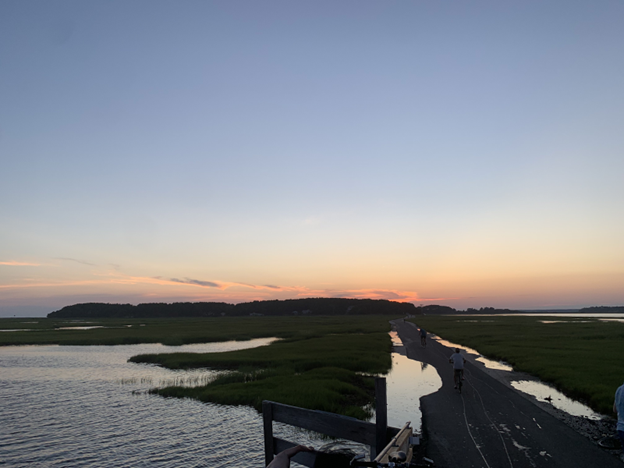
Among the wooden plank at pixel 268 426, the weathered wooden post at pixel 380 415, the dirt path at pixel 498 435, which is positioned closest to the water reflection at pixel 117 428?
the wooden plank at pixel 268 426

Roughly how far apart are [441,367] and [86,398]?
2773 cm

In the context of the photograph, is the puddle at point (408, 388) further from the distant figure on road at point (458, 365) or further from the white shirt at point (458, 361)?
the white shirt at point (458, 361)

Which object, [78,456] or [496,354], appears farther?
[496,354]

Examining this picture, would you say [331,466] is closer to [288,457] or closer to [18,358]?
[288,457]

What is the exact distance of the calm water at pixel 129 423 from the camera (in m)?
15.8

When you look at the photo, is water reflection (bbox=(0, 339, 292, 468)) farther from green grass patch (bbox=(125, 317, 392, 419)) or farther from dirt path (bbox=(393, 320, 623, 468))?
dirt path (bbox=(393, 320, 623, 468))

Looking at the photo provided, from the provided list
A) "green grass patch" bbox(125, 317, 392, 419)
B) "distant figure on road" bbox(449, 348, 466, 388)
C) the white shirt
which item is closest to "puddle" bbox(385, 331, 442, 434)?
"green grass patch" bbox(125, 317, 392, 419)

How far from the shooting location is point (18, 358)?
47.4 m

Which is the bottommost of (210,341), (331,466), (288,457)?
(210,341)

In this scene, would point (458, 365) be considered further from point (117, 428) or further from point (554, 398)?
point (117, 428)

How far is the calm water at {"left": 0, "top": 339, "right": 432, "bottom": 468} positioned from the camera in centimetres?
1579

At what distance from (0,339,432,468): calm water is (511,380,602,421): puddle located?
19.6ft

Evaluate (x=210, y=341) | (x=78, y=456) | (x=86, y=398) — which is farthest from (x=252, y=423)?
(x=210, y=341)

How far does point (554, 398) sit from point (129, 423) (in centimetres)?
2335
